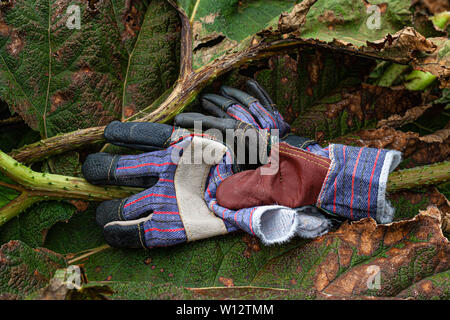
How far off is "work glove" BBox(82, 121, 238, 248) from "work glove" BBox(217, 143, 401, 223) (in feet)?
0.46

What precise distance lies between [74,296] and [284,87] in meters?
1.43

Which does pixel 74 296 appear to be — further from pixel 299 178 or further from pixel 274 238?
pixel 299 178

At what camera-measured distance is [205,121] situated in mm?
1802

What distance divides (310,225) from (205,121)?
66 cm

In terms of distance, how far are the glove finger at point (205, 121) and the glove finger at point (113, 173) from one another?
0.88 ft

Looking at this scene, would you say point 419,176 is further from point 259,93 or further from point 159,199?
point 159,199

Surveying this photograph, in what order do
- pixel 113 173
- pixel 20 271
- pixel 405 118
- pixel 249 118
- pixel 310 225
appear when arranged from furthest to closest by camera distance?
pixel 405 118 < pixel 249 118 < pixel 113 173 < pixel 310 225 < pixel 20 271

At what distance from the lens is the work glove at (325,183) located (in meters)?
1.57

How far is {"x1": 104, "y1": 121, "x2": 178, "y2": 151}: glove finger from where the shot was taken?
174cm

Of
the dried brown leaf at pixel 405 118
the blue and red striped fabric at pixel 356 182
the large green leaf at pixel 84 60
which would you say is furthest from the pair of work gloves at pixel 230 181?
the dried brown leaf at pixel 405 118

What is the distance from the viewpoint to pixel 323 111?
215 cm

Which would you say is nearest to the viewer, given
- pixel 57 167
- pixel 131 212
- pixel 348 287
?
pixel 348 287

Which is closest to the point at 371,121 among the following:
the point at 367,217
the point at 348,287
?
the point at 367,217

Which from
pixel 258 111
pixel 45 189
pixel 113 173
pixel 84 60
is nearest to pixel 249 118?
pixel 258 111
